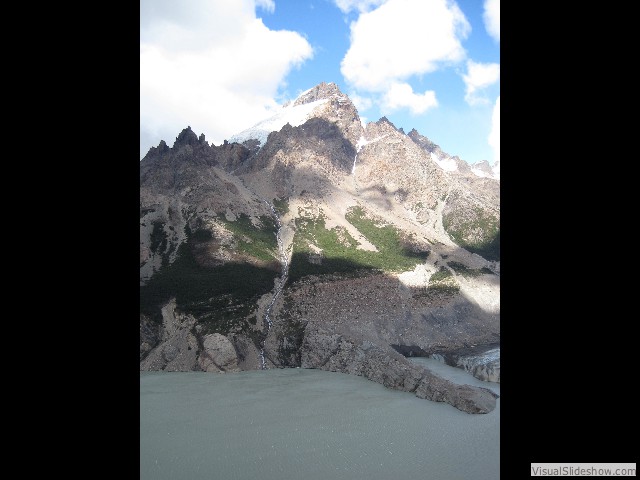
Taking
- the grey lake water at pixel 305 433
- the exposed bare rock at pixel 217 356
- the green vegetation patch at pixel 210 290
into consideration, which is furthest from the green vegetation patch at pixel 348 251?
the grey lake water at pixel 305 433

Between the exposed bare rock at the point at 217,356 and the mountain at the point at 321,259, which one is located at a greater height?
the mountain at the point at 321,259

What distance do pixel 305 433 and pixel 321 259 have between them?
94.9 feet

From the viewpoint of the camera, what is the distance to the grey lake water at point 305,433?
15383 millimetres

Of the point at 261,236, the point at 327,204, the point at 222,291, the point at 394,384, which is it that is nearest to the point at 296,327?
the point at 222,291

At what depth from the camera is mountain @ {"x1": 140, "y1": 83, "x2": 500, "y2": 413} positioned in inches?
1233

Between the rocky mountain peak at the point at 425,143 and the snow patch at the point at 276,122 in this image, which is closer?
the snow patch at the point at 276,122

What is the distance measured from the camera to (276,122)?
334 feet

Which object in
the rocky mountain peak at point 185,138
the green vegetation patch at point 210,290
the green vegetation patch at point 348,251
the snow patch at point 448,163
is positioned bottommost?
the green vegetation patch at point 210,290

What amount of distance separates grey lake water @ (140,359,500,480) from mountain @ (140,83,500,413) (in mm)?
2837

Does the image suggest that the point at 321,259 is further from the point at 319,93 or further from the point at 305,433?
the point at 319,93

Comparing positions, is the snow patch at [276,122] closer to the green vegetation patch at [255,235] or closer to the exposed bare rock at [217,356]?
the green vegetation patch at [255,235]

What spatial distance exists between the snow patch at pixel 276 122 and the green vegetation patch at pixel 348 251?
40520mm

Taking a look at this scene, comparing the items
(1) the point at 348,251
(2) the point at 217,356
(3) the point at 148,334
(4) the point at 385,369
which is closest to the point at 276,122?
(1) the point at 348,251
